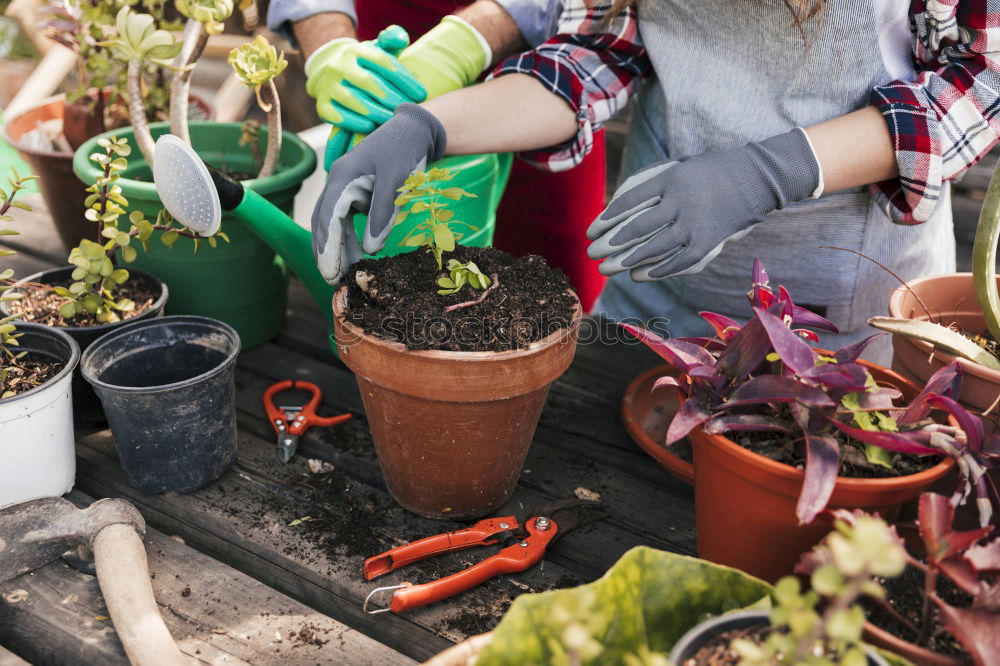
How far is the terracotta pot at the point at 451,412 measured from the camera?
0.87 meters

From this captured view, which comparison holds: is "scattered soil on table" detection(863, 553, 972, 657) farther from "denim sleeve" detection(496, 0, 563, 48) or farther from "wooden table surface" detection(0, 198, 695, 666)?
"denim sleeve" detection(496, 0, 563, 48)

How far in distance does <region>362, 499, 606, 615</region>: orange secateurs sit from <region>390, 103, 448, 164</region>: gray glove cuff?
0.53 metres

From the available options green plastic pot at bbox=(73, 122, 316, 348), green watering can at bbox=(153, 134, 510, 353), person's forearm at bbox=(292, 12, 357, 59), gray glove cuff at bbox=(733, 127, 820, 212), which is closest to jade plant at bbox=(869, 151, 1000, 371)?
gray glove cuff at bbox=(733, 127, 820, 212)

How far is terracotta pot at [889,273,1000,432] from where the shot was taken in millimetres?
796

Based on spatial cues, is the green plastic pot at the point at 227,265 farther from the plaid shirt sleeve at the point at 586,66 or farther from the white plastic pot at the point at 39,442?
the plaid shirt sleeve at the point at 586,66

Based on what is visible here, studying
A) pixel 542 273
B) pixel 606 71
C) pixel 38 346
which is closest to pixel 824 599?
pixel 542 273

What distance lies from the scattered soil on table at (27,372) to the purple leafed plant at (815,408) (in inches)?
30.0

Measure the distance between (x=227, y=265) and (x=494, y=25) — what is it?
60 cm

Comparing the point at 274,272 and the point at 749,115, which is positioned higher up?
the point at 749,115

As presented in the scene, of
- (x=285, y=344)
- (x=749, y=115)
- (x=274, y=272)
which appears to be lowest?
(x=285, y=344)

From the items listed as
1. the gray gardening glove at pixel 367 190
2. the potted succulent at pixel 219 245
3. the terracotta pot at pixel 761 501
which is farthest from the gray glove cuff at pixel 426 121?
the terracotta pot at pixel 761 501

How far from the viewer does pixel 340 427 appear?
1132 millimetres

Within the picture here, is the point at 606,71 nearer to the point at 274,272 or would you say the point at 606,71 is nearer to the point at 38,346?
the point at 274,272

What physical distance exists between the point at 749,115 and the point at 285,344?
0.84m
